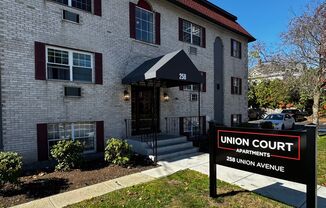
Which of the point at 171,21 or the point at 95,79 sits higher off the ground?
the point at 171,21

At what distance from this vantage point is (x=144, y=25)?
11.5 meters

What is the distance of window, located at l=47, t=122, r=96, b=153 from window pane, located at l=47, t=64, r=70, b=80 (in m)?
1.75

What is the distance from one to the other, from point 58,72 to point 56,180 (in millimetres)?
3990

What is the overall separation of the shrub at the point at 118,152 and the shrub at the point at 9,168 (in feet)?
8.74

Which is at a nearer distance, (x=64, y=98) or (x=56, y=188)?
(x=56, y=188)

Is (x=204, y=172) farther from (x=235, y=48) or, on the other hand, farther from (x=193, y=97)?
(x=235, y=48)

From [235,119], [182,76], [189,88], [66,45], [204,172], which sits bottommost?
[204,172]

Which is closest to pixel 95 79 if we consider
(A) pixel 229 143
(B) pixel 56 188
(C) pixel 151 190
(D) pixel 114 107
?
(D) pixel 114 107

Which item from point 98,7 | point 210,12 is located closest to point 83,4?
point 98,7

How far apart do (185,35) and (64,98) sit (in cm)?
816

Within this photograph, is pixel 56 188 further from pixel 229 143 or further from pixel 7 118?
pixel 229 143

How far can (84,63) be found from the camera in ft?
30.4

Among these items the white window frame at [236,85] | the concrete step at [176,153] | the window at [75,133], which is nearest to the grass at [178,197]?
the concrete step at [176,153]

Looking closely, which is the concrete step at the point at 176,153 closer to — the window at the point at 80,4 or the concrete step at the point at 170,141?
the concrete step at the point at 170,141
